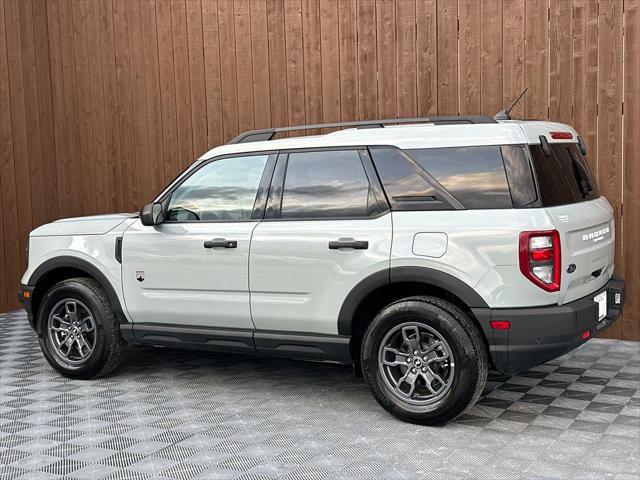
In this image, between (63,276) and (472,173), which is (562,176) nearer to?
(472,173)

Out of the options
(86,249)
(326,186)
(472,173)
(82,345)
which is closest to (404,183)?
(472,173)

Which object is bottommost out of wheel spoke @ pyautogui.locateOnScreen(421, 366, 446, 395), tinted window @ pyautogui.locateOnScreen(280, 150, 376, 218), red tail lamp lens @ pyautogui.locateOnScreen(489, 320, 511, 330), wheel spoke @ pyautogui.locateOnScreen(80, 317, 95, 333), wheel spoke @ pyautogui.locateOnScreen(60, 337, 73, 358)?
wheel spoke @ pyautogui.locateOnScreen(60, 337, 73, 358)

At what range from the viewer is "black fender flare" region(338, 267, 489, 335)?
473 cm

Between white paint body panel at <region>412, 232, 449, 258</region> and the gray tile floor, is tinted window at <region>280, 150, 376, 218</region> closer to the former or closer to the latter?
white paint body panel at <region>412, 232, 449, 258</region>

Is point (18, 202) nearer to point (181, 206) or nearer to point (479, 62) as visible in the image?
point (181, 206)

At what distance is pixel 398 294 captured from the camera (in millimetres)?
5141

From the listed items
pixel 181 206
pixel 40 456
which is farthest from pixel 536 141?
pixel 40 456

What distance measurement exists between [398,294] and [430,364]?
514 millimetres

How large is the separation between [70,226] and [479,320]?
11.1ft

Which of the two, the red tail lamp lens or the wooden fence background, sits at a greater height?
the wooden fence background

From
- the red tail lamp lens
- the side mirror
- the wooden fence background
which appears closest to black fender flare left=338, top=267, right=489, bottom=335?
the red tail lamp lens

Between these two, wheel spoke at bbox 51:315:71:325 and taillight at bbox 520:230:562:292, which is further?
wheel spoke at bbox 51:315:71:325

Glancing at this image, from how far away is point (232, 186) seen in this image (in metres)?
5.69

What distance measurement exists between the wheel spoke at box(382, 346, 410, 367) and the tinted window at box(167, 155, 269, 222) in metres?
1.38
